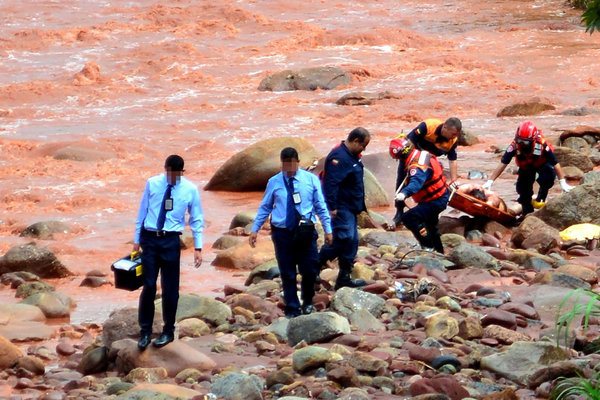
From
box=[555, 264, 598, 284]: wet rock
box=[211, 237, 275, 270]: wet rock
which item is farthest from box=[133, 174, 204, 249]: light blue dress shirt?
box=[211, 237, 275, 270]: wet rock

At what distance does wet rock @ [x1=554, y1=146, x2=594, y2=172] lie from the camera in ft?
60.1

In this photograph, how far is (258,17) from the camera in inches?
1569

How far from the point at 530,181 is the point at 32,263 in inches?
247

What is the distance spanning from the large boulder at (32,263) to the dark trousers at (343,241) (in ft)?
16.8

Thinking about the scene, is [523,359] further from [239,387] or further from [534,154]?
[534,154]

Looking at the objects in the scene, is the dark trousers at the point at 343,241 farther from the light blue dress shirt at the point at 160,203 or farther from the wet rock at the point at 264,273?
the light blue dress shirt at the point at 160,203

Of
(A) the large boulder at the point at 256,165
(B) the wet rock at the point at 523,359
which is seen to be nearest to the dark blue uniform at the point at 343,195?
(B) the wet rock at the point at 523,359

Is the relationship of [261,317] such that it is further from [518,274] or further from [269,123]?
[269,123]

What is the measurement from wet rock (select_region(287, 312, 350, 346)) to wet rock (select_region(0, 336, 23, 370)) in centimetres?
237

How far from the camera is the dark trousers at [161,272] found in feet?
28.6

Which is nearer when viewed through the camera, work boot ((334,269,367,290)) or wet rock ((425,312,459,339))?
wet rock ((425,312,459,339))

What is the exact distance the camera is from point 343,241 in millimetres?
10336

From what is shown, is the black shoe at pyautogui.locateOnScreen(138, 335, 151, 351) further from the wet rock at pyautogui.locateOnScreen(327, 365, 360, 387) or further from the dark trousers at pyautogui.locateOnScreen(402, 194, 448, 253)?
the dark trousers at pyautogui.locateOnScreen(402, 194, 448, 253)

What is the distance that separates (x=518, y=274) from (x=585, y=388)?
5515mm
